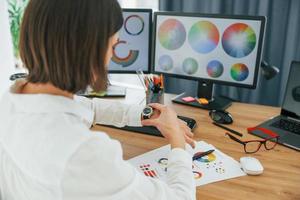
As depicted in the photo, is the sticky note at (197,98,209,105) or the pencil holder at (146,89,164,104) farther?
the sticky note at (197,98,209,105)

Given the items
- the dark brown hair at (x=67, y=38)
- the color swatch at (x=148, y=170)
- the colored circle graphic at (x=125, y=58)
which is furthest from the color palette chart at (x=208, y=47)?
the dark brown hair at (x=67, y=38)

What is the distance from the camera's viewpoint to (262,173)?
1.11m

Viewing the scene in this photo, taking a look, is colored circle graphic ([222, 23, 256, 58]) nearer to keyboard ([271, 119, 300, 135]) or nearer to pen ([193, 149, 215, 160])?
keyboard ([271, 119, 300, 135])

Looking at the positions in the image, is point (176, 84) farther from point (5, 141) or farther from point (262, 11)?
point (5, 141)

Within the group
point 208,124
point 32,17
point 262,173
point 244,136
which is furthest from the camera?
point 208,124

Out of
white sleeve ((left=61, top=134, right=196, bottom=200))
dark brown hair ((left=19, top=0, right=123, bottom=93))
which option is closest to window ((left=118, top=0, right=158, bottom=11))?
dark brown hair ((left=19, top=0, right=123, bottom=93))

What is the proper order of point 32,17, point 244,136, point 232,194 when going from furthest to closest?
point 244,136, point 232,194, point 32,17

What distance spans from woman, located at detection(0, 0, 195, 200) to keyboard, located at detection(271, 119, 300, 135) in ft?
2.47

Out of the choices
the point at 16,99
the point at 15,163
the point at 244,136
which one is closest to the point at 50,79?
the point at 16,99

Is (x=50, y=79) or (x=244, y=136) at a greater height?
(x=50, y=79)

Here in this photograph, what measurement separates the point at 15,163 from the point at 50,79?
0.62 ft

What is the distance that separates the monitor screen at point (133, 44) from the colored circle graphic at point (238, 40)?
386 mm

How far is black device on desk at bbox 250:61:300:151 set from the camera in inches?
53.4

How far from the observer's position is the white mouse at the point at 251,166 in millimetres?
1091
